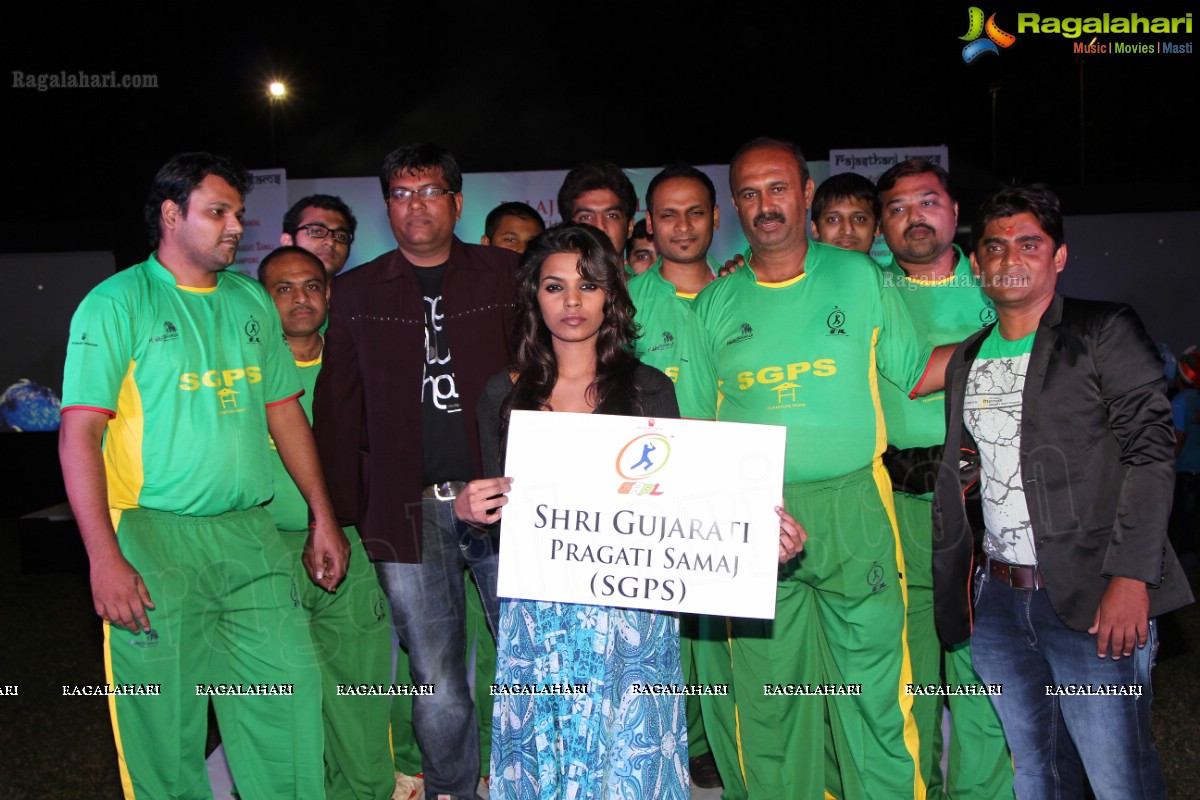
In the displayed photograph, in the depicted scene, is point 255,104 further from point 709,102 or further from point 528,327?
point 528,327

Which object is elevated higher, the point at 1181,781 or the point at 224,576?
the point at 224,576

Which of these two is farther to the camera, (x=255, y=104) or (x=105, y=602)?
(x=255, y=104)

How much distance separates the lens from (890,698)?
9.45 ft

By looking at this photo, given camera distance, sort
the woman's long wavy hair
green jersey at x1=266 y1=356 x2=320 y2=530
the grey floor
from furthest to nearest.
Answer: the grey floor
green jersey at x1=266 y1=356 x2=320 y2=530
the woman's long wavy hair

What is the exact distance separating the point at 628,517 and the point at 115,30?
30.9ft

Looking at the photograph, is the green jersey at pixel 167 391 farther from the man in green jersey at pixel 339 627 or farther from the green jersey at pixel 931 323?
the green jersey at pixel 931 323

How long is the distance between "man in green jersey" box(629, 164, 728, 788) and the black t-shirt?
0.66 metres

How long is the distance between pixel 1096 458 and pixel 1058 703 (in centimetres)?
67

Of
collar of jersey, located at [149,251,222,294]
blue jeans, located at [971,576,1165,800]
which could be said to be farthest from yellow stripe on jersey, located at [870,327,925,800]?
collar of jersey, located at [149,251,222,294]

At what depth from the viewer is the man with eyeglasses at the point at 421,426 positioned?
3057 mm

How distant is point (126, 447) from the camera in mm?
2613

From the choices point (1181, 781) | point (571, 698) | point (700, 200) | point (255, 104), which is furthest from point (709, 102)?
point (571, 698)

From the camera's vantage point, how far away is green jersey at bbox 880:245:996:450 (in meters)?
3.17

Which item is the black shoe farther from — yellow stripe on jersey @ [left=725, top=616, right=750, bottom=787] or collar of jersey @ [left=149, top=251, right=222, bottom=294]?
collar of jersey @ [left=149, top=251, right=222, bottom=294]
